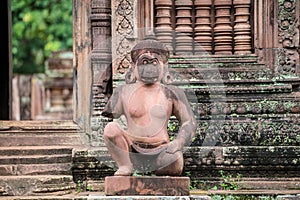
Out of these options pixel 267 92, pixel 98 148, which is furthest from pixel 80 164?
pixel 267 92

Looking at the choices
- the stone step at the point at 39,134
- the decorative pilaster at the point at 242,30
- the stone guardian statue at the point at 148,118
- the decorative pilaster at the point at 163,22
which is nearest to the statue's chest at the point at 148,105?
the stone guardian statue at the point at 148,118

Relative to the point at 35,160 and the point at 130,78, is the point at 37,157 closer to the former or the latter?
the point at 35,160

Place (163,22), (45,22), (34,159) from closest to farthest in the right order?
(34,159) < (163,22) < (45,22)

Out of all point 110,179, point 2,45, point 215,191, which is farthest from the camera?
point 2,45

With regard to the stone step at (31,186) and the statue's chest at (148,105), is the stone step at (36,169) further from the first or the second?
the statue's chest at (148,105)

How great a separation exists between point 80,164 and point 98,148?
0.33m

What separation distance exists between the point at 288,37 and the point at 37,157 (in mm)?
3512

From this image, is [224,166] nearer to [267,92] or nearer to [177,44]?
[267,92]

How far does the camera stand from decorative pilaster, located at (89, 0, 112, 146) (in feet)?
32.1

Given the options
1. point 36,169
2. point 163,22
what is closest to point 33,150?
point 36,169

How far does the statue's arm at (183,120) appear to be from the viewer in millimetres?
7559

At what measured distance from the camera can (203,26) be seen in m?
9.88

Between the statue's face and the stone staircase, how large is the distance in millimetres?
2004

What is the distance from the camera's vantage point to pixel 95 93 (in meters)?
9.77
